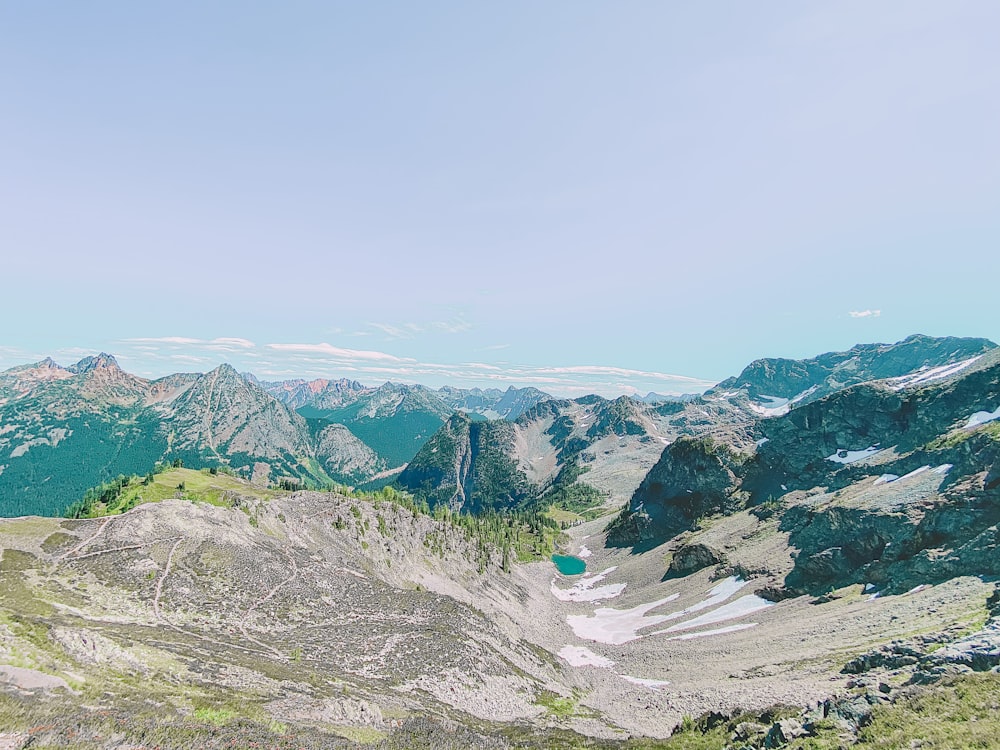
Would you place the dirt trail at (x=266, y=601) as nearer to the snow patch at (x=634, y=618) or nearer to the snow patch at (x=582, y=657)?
the snow patch at (x=582, y=657)

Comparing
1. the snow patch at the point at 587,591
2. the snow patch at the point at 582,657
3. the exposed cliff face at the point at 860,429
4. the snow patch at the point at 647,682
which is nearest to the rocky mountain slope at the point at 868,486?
the exposed cliff face at the point at 860,429

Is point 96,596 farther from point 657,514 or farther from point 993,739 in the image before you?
point 657,514

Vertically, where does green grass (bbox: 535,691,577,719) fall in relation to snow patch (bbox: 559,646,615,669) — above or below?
above

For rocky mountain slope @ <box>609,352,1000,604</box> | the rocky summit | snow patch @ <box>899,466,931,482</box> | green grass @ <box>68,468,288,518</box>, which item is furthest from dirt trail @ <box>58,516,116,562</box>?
snow patch @ <box>899,466,931,482</box>

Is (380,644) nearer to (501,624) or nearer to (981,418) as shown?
(501,624)

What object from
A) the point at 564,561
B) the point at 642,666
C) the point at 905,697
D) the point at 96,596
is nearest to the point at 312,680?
the point at 96,596

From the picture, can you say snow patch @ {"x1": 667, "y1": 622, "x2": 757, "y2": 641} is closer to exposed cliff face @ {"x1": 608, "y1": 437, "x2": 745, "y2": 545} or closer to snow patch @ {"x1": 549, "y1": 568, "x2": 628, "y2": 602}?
snow patch @ {"x1": 549, "y1": 568, "x2": 628, "y2": 602}
